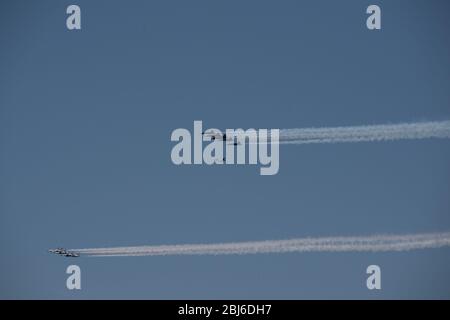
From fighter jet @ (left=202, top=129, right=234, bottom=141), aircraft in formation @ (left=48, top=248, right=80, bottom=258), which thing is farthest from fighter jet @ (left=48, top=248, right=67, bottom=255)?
fighter jet @ (left=202, top=129, right=234, bottom=141)

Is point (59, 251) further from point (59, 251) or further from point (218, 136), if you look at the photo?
point (218, 136)

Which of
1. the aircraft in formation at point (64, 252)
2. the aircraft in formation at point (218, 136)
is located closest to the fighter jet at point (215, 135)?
the aircraft in formation at point (218, 136)

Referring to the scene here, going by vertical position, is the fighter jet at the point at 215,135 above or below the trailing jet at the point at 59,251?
above

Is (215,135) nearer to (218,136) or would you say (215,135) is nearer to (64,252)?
(218,136)

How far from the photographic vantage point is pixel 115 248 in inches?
5300

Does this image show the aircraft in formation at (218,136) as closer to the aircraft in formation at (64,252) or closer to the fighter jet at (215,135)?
the fighter jet at (215,135)

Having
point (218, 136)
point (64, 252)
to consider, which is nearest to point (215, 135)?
point (218, 136)

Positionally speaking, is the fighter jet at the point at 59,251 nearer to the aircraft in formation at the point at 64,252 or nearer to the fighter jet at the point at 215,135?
the aircraft in formation at the point at 64,252

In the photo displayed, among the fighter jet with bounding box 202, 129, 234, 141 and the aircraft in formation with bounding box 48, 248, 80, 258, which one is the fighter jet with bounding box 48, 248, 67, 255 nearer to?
the aircraft in formation with bounding box 48, 248, 80, 258

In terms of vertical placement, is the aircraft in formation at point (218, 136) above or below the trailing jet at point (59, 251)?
above
